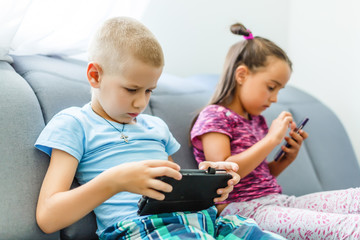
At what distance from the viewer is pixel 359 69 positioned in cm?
211

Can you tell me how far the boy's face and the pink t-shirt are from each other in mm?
363

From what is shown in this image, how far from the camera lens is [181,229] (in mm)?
974

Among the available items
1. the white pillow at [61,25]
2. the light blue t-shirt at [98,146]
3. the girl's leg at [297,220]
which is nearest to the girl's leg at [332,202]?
the girl's leg at [297,220]

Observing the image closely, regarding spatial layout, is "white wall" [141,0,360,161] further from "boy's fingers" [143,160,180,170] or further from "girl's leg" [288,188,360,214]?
"boy's fingers" [143,160,180,170]

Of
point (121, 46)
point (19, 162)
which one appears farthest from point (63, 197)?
point (121, 46)

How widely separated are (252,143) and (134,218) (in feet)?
1.90

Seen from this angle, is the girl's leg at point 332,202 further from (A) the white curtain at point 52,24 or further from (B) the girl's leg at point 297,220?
(A) the white curtain at point 52,24

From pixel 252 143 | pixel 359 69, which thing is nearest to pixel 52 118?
pixel 252 143

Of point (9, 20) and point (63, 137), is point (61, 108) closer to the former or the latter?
point (63, 137)

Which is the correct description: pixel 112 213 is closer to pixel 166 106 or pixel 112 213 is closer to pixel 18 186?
pixel 18 186

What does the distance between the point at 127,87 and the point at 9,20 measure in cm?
50

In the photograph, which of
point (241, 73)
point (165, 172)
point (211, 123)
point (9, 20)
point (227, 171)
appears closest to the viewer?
point (165, 172)

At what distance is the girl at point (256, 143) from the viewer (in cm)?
126

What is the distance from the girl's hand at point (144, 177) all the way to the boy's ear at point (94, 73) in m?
0.25
